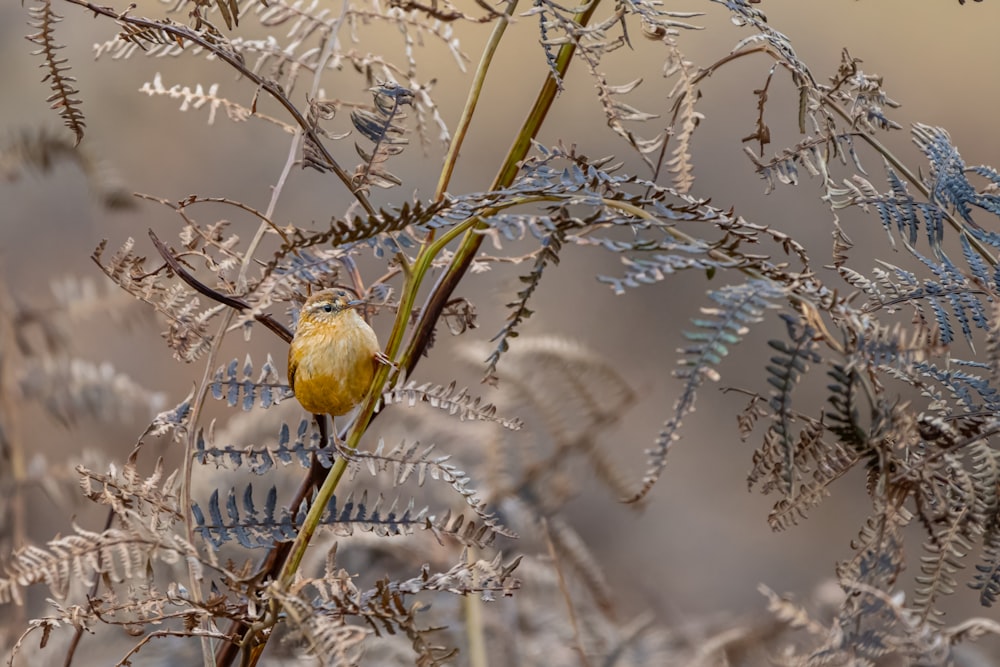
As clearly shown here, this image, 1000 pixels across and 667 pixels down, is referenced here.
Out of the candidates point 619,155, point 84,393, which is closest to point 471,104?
point 84,393

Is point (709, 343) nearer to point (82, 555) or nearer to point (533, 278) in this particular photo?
point (533, 278)

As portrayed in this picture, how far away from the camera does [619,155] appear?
135cm

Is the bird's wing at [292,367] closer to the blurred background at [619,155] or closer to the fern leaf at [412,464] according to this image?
the fern leaf at [412,464]

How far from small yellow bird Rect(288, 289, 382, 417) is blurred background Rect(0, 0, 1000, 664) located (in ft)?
3.45

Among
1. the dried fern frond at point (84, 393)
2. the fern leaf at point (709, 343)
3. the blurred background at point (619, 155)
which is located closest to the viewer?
the fern leaf at point (709, 343)

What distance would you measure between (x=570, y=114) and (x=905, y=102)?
0.52 m

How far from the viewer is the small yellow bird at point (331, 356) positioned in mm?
291

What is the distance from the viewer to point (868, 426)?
0.92ft

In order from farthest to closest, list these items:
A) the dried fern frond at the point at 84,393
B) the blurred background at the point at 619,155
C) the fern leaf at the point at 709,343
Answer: the blurred background at the point at 619,155 → the dried fern frond at the point at 84,393 → the fern leaf at the point at 709,343

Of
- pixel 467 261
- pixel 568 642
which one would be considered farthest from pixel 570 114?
pixel 467 261

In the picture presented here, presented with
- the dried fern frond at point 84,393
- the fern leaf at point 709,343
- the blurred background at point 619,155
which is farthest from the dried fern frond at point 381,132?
the blurred background at point 619,155

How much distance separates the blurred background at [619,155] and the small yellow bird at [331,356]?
1052 millimetres

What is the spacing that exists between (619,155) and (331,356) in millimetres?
1120

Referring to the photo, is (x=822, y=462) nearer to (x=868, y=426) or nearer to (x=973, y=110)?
(x=868, y=426)
